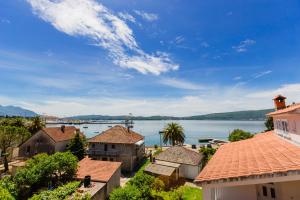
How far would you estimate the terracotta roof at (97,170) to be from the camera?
1056 inches

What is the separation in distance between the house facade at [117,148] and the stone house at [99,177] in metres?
9.20

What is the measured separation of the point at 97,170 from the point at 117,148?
13.3m

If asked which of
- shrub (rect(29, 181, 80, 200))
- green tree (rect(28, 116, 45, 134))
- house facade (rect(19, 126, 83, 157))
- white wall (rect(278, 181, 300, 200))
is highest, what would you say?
green tree (rect(28, 116, 45, 134))

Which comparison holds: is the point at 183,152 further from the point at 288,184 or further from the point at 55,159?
the point at 288,184

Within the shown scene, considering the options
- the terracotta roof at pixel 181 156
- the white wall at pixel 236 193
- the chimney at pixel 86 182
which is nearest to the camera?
the white wall at pixel 236 193

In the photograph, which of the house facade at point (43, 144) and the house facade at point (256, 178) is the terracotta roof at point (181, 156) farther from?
the house facade at point (256, 178)

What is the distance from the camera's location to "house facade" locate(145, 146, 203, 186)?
107 feet

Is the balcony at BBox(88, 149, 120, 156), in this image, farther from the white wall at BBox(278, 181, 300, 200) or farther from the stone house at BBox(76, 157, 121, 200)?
the white wall at BBox(278, 181, 300, 200)

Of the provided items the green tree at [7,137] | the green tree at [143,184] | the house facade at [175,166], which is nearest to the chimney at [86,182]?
the green tree at [143,184]

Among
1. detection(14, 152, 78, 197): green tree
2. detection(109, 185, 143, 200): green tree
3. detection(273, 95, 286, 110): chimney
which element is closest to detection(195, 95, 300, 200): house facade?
detection(109, 185, 143, 200): green tree

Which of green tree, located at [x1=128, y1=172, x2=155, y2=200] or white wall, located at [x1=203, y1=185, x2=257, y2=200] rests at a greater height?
white wall, located at [x1=203, y1=185, x2=257, y2=200]

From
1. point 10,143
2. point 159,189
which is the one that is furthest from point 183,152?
point 10,143

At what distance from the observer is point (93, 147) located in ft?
143

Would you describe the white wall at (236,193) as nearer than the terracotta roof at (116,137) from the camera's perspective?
Yes
